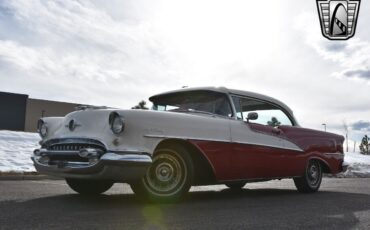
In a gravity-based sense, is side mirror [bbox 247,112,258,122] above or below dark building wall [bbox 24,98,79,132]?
below

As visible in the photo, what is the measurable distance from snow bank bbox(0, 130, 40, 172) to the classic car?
272 inches

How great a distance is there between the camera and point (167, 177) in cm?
553

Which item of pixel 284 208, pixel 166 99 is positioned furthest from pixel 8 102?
pixel 284 208

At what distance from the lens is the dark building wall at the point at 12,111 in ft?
101

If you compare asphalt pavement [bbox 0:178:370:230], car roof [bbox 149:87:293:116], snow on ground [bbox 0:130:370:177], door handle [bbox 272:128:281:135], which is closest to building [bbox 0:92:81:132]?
snow on ground [bbox 0:130:370:177]

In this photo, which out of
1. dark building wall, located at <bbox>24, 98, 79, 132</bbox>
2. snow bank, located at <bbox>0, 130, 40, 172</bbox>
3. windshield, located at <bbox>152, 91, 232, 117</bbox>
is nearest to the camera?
windshield, located at <bbox>152, 91, 232, 117</bbox>

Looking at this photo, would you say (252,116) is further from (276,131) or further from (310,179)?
(310,179)

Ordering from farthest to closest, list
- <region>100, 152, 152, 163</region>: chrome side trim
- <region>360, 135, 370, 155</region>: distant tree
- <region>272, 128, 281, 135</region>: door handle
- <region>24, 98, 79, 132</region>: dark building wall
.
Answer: <region>360, 135, 370, 155</region>: distant tree → <region>24, 98, 79, 132</region>: dark building wall → <region>272, 128, 281, 135</region>: door handle → <region>100, 152, 152, 163</region>: chrome side trim

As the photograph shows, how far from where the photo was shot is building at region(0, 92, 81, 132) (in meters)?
31.1

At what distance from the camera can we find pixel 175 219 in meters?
4.30

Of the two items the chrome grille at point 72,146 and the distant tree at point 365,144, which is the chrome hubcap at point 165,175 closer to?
the chrome grille at point 72,146

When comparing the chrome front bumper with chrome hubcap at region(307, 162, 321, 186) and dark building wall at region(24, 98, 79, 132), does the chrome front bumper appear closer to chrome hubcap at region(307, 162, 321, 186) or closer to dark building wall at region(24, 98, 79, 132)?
chrome hubcap at region(307, 162, 321, 186)

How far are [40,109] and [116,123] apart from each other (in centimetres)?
3055

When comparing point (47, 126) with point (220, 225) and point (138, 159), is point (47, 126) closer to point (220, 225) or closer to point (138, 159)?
point (138, 159)
